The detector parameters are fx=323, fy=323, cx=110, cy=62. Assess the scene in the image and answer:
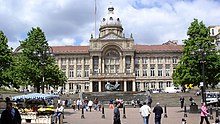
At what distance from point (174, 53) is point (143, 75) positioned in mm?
12241

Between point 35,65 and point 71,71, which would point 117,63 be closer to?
point 71,71

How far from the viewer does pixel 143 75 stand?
104562 mm

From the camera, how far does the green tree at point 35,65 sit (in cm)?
4997

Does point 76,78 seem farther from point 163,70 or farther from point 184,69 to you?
point 184,69

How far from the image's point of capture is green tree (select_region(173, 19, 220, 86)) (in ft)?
122

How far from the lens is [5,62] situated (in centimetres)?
4094

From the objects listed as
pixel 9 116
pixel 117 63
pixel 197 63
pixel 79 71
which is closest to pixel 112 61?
pixel 117 63

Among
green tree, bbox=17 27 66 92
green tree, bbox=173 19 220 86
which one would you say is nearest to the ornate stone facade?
green tree, bbox=17 27 66 92

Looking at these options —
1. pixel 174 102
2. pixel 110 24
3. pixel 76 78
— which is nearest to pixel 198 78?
pixel 174 102

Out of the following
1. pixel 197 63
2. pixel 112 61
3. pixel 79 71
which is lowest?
pixel 197 63

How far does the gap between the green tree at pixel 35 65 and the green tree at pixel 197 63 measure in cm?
2155

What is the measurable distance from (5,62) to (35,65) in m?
9.86

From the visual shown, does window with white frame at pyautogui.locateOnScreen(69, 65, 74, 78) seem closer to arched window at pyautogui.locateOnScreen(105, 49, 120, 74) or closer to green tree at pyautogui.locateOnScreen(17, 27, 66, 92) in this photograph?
arched window at pyautogui.locateOnScreen(105, 49, 120, 74)

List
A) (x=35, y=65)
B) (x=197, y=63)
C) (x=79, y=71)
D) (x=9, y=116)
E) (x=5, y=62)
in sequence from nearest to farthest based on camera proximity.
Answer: (x=9, y=116) < (x=197, y=63) < (x=5, y=62) < (x=35, y=65) < (x=79, y=71)
